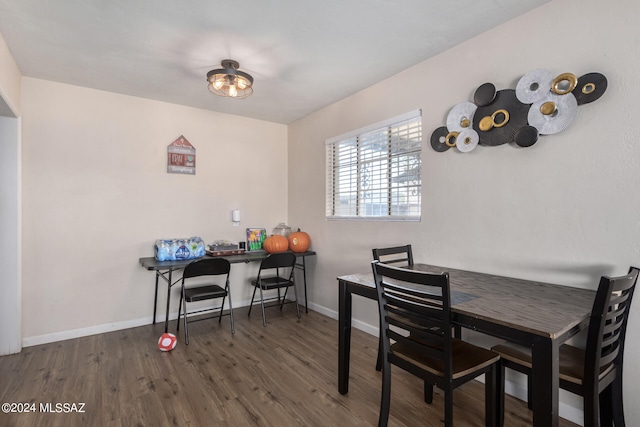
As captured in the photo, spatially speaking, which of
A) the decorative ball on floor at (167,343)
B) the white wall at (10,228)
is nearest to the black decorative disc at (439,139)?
the decorative ball on floor at (167,343)

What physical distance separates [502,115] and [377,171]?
4.29ft

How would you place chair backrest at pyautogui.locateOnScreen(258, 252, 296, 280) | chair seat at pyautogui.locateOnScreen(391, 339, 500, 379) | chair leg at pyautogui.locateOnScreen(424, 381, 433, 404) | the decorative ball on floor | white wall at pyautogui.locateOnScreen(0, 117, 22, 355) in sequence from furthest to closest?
1. chair backrest at pyautogui.locateOnScreen(258, 252, 296, 280)
2. the decorative ball on floor
3. white wall at pyautogui.locateOnScreen(0, 117, 22, 355)
4. chair leg at pyautogui.locateOnScreen(424, 381, 433, 404)
5. chair seat at pyautogui.locateOnScreen(391, 339, 500, 379)

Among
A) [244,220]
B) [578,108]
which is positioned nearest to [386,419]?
[578,108]

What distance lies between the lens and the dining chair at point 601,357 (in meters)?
1.37

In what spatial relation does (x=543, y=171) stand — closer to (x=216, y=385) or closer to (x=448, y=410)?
(x=448, y=410)

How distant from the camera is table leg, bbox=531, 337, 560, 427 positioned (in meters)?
1.26

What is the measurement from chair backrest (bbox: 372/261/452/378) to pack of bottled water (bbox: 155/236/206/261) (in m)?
2.51

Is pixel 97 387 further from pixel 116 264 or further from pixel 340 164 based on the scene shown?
pixel 340 164

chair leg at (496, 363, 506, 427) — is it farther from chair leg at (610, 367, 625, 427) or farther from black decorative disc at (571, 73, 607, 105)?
black decorative disc at (571, 73, 607, 105)

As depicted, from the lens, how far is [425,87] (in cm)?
280

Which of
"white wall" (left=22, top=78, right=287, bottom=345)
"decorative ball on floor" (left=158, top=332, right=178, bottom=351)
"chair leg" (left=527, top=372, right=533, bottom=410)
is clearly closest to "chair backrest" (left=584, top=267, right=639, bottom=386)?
"chair leg" (left=527, top=372, right=533, bottom=410)

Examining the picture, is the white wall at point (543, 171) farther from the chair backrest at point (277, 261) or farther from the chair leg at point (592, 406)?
the chair backrest at point (277, 261)

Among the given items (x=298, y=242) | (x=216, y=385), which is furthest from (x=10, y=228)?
(x=298, y=242)

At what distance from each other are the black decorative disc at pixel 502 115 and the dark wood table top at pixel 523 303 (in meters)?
0.97
